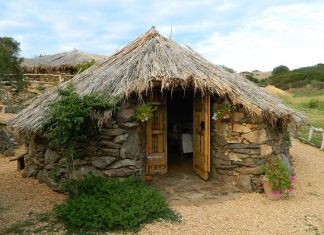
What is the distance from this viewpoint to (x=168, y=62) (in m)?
7.79

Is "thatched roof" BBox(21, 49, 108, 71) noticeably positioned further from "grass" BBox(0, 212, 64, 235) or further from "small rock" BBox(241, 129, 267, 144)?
"grass" BBox(0, 212, 64, 235)

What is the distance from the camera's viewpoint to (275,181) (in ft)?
23.2

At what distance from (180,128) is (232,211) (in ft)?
16.7

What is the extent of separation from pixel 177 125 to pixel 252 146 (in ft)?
13.5

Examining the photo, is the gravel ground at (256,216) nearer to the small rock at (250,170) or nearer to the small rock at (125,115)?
the small rock at (250,170)

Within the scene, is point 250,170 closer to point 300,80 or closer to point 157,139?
point 157,139

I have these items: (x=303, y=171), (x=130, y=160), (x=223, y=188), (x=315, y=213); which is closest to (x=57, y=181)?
(x=130, y=160)

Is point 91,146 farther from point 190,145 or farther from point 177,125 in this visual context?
point 177,125

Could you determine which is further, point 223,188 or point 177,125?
point 177,125

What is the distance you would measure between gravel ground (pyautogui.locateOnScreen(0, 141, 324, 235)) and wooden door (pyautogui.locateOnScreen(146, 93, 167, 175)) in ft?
7.51

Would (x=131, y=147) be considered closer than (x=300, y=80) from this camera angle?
Yes

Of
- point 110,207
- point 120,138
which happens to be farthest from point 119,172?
point 110,207

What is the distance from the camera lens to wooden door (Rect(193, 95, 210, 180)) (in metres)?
7.93

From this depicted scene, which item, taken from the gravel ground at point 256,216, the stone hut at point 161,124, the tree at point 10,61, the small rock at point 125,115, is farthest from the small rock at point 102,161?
the tree at point 10,61
